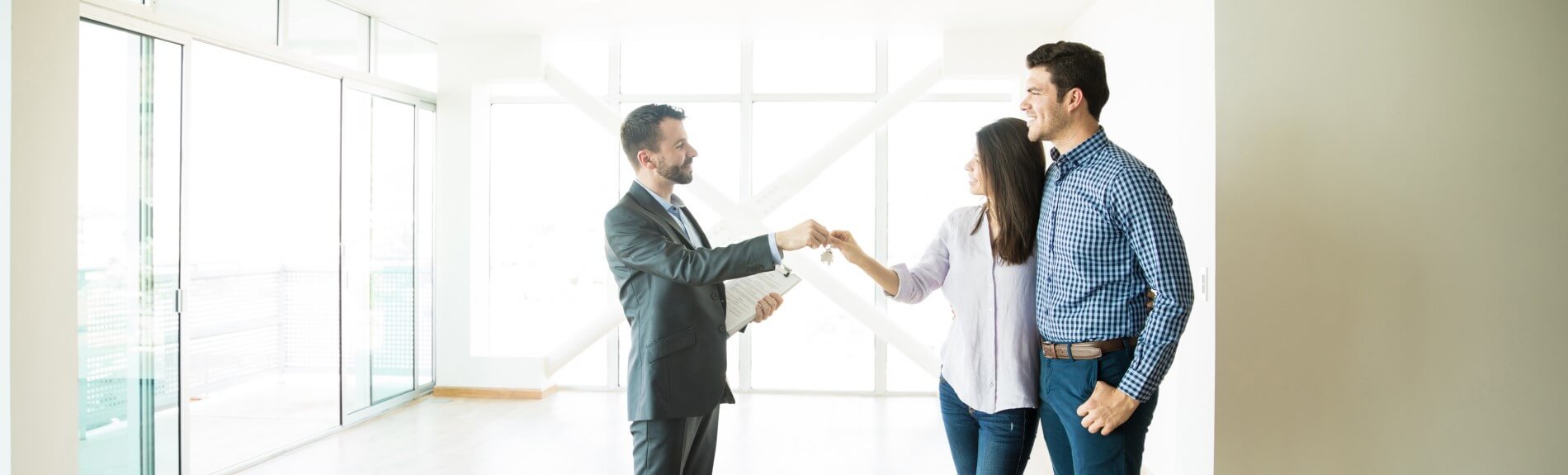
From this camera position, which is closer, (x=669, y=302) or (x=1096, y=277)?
(x=1096, y=277)

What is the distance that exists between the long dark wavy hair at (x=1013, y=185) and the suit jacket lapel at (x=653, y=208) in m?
0.85

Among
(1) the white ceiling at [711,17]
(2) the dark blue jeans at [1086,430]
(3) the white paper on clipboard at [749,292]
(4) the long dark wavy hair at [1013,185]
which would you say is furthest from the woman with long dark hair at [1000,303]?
(1) the white ceiling at [711,17]

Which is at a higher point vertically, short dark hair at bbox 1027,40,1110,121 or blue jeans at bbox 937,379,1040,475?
short dark hair at bbox 1027,40,1110,121

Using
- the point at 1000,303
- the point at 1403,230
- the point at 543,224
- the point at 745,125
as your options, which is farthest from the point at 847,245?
the point at 543,224

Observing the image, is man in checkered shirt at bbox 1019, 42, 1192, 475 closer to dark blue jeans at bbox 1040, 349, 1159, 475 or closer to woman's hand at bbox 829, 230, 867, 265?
dark blue jeans at bbox 1040, 349, 1159, 475

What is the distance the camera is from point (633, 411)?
2018 millimetres

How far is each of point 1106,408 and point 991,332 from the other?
0.31m

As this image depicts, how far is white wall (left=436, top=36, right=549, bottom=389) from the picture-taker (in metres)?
5.28

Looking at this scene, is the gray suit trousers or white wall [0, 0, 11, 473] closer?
the gray suit trousers

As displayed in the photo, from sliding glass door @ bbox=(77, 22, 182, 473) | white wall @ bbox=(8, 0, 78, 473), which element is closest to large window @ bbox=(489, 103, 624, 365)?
sliding glass door @ bbox=(77, 22, 182, 473)

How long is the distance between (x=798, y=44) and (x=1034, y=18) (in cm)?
164

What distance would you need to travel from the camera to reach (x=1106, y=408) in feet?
5.14

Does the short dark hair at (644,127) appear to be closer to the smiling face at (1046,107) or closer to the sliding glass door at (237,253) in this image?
the smiling face at (1046,107)

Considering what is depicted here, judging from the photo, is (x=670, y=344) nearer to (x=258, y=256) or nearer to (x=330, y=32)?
(x=258, y=256)
